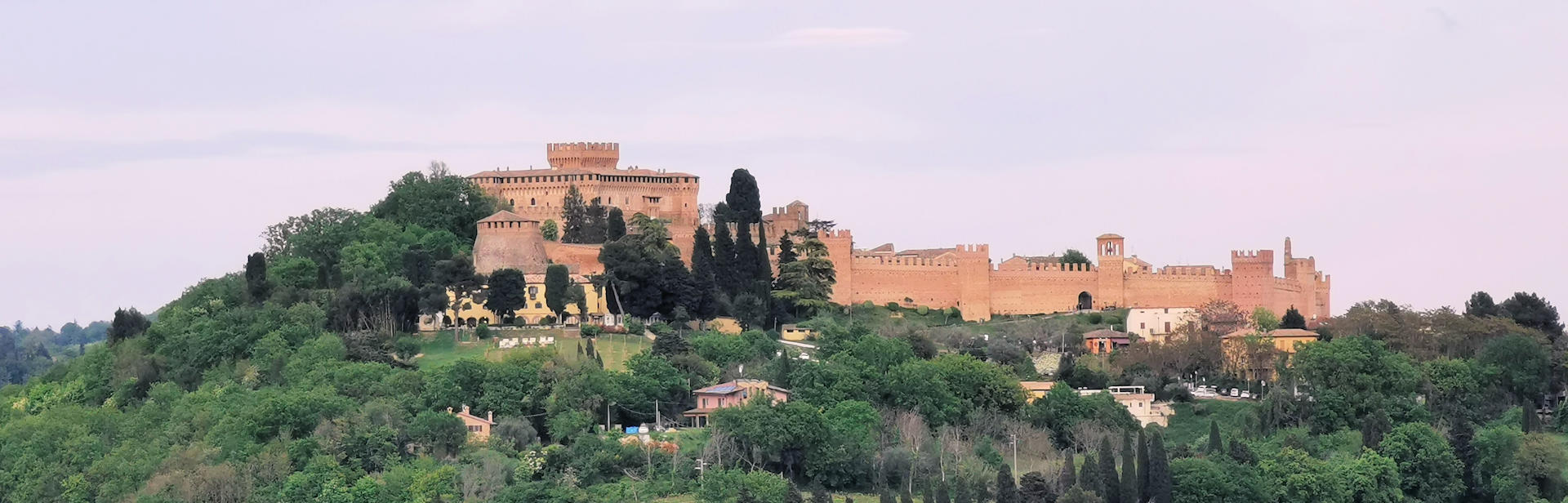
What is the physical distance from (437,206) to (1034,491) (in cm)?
2581

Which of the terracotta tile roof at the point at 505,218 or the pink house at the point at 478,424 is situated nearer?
the pink house at the point at 478,424

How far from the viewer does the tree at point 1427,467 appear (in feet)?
181

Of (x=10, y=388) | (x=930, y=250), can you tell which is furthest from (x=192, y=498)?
(x=930, y=250)

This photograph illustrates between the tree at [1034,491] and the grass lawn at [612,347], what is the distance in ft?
38.2

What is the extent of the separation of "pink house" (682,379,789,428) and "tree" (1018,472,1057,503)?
24.7 ft

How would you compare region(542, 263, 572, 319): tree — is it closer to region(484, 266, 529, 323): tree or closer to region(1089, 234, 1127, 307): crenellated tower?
region(484, 266, 529, 323): tree

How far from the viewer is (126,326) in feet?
227

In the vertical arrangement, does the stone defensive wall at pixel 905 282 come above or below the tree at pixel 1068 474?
above

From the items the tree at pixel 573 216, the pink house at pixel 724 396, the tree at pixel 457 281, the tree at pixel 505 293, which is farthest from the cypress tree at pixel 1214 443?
the tree at pixel 573 216

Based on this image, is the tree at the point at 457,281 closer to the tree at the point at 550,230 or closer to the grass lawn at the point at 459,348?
the grass lawn at the point at 459,348

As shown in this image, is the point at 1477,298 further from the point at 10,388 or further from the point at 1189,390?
the point at 10,388

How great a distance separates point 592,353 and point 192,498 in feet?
33.2

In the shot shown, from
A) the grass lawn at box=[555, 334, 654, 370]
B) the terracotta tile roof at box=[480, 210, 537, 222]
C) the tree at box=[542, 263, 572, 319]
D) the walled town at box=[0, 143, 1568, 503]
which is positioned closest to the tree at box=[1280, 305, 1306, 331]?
the walled town at box=[0, 143, 1568, 503]

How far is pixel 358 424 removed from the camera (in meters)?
54.8
